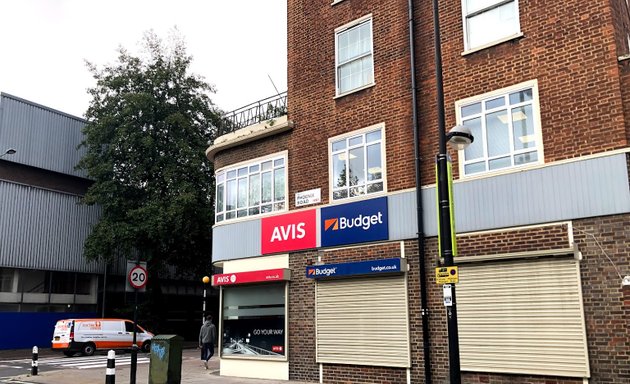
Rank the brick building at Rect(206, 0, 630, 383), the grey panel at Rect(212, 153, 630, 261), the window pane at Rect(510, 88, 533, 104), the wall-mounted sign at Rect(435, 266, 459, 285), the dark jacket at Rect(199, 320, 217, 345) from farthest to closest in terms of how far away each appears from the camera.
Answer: the dark jacket at Rect(199, 320, 217, 345) < the window pane at Rect(510, 88, 533, 104) < the brick building at Rect(206, 0, 630, 383) < the grey panel at Rect(212, 153, 630, 261) < the wall-mounted sign at Rect(435, 266, 459, 285)

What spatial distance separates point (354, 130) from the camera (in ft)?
48.8

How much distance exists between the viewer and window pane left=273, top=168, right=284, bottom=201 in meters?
16.5

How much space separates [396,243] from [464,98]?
360cm

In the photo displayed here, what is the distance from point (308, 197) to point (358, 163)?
1780 millimetres

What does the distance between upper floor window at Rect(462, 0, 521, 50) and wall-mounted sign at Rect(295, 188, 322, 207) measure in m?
5.22

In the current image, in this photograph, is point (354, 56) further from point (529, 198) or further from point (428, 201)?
point (529, 198)

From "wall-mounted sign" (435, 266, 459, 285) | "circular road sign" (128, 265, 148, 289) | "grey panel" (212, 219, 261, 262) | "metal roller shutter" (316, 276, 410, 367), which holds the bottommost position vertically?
"metal roller shutter" (316, 276, 410, 367)

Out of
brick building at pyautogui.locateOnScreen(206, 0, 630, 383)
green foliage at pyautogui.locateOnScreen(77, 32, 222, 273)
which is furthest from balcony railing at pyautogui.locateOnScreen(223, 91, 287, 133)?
green foliage at pyautogui.locateOnScreen(77, 32, 222, 273)

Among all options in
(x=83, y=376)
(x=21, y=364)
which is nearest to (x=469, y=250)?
(x=83, y=376)

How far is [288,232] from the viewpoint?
51.9ft

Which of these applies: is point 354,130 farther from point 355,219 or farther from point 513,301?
point 513,301

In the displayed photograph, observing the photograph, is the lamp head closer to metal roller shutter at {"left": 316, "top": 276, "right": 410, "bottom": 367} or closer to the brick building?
the brick building

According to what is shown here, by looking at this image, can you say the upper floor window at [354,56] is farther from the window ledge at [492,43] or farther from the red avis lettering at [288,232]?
the red avis lettering at [288,232]

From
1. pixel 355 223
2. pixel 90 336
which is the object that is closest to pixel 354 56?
pixel 355 223
